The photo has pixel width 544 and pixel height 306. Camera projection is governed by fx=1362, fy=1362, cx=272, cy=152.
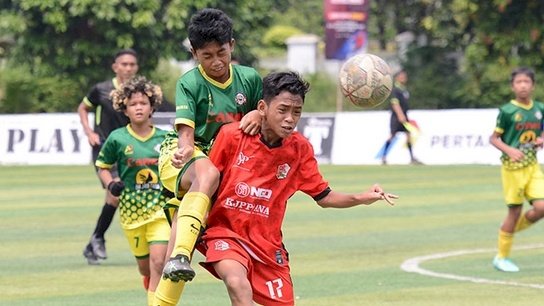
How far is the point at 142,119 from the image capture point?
11.7 metres

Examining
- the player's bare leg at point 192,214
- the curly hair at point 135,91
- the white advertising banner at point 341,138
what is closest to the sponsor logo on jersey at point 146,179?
the curly hair at point 135,91

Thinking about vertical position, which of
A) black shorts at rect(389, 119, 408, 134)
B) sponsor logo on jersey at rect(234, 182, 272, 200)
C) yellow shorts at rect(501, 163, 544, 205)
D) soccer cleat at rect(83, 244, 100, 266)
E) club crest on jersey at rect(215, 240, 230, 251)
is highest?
sponsor logo on jersey at rect(234, 182, 272, 200)

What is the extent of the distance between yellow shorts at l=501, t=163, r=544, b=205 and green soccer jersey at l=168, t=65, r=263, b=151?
5575 mm

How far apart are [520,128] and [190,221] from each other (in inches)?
265

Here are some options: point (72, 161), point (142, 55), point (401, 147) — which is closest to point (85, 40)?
point (142, 55)

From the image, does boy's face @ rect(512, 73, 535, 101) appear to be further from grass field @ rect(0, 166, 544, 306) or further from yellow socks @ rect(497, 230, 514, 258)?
grass field @ rect(0, 166, 544, 306)

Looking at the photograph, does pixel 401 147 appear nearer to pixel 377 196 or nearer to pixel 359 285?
pixel 359 285

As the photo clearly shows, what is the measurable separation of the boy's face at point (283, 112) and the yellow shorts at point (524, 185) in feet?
20.5

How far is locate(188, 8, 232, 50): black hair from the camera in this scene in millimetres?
8531

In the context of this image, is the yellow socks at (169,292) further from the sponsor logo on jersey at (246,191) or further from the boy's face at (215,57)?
the boy's face at (215,57)


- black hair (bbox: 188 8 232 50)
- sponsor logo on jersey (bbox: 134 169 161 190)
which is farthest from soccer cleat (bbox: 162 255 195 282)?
sponsor logo on jersey (bbox: 134 169 161 190)

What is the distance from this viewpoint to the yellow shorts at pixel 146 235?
11070 millimetres

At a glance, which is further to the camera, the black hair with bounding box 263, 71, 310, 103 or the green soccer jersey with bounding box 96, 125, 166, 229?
the green soccer jersey with bounding box 96, 125, 166, 229

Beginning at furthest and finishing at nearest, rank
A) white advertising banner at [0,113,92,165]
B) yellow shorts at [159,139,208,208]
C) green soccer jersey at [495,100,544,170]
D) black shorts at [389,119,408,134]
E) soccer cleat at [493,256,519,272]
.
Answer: white advertising banner at [0,113,92,165], black shorts at [389,119,408,134], green soccer jersey at [495,100,544,170], soccer cleat at [493,256,519,272], yellow shorts at [159,139,208,208]
